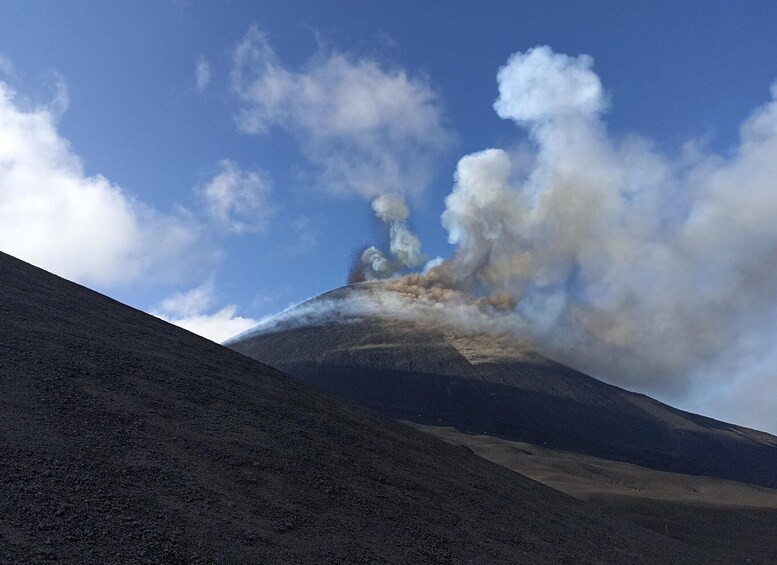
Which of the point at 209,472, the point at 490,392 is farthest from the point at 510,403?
the point at 209,472

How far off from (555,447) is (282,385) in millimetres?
57951

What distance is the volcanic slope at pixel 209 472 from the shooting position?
10359mm

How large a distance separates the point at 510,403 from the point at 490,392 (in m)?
3.85

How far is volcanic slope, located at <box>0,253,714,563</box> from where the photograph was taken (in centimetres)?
1036

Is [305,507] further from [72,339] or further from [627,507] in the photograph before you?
[627,507]

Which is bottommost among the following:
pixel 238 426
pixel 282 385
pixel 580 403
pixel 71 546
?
pixel 71 546

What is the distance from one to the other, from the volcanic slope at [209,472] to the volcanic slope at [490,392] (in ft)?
180

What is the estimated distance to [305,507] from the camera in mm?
13750

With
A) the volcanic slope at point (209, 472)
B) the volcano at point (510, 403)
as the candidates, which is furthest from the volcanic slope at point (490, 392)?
the volcanic slope at point (209, 472)

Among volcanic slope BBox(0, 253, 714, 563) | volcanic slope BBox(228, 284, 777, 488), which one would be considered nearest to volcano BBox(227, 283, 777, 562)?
volcanic slope BBox(228, 284, 777, 488)

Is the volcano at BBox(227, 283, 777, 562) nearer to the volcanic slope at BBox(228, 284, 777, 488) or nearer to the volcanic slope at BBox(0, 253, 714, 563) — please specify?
the volcanic slope at BBox(228, 284, 777, 488)

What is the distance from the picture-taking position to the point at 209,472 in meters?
13.5

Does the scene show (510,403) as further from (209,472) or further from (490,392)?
(209,472)

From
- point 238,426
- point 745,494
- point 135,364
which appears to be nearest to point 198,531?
point 238,426
